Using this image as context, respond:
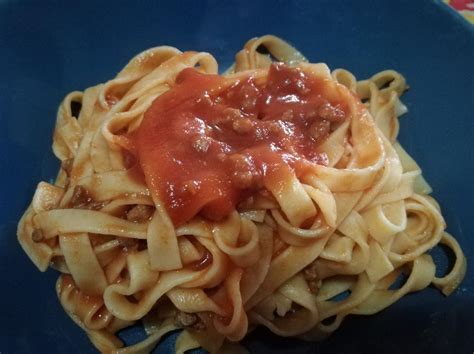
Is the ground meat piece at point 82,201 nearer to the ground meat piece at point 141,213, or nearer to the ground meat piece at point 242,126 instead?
the ground meat piece at point 141,213

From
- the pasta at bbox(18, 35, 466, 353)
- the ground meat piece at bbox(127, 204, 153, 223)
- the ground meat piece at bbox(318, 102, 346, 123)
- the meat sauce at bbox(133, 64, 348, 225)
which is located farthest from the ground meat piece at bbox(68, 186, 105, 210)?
the ground meat piece at bbox(318, 102, 346, 123)

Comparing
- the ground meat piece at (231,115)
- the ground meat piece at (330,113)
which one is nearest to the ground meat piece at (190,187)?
the ground meat piece at (231,115)

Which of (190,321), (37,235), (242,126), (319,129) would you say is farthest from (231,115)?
(37,235)

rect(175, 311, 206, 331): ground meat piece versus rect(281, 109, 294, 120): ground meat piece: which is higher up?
rect(281, 109, 294, 120): ground meat piece

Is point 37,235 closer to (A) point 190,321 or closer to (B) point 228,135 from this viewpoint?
(A) point 190,321

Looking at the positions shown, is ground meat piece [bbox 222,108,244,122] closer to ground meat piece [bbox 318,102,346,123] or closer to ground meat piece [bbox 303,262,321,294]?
ground meat piece [bbox 318,102,346,123]

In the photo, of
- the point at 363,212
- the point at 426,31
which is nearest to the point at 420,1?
the point at 426,31

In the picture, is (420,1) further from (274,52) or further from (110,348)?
(110,348)
